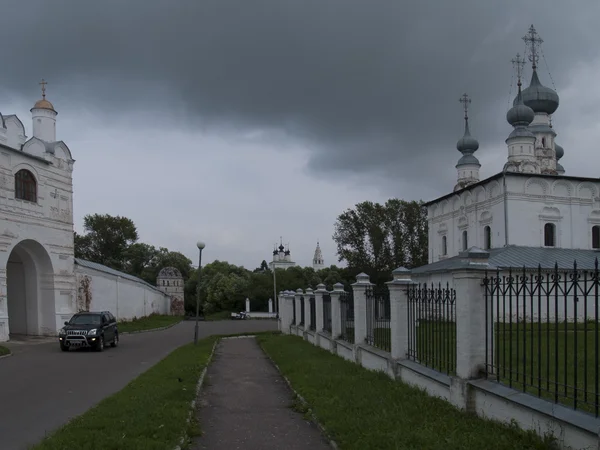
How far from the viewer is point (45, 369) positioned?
14727 millimetres

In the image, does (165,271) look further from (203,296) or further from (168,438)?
(168,438)

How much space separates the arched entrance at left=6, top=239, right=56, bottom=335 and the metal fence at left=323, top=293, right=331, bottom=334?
1448 cm

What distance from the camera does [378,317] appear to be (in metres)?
12.4

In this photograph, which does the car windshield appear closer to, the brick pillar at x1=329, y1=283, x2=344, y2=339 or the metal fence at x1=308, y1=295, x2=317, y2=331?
the metal fence at x1=308, y1=295, x2=317, y2=331

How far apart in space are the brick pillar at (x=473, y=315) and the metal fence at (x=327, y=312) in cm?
1014

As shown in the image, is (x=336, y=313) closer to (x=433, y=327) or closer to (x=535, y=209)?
(x=433, y=327)

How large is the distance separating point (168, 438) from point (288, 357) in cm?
919

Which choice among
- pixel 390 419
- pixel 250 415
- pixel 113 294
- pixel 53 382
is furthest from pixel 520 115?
pixel 390 419

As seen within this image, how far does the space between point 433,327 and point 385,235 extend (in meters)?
56.2

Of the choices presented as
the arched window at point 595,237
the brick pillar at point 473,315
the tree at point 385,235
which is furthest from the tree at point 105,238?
the brick pillar at point 473,315

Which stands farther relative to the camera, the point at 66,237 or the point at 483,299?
the point at 66,237

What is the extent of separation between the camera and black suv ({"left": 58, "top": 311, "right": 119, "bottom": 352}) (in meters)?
19.5

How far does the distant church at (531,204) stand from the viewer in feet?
122

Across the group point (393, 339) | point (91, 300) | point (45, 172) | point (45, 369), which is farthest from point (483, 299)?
point (91, 300)
